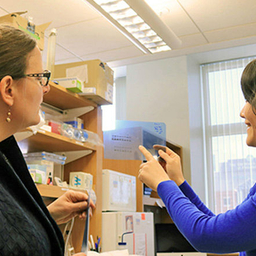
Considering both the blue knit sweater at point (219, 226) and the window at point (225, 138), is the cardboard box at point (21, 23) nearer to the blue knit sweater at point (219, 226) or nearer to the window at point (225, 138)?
the blue knit sweater at point (219, 226)

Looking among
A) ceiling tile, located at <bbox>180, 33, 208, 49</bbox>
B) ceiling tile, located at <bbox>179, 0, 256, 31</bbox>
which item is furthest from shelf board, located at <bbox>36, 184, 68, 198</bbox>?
ceiling tile, located at <bbox>180, 33, 208, 49</bbox>

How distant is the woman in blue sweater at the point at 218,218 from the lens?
94 cm

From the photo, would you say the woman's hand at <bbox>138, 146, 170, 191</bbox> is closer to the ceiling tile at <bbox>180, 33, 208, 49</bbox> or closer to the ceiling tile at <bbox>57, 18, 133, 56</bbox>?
the ceiling tile at <bbox>57, 18, 133, 56</bbox>

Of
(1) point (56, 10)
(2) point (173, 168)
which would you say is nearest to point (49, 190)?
(2) point (173, 168)

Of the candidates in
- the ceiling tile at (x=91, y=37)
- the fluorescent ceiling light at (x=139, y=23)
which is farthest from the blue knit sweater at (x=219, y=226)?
the ceiling tile at (x=91, y=37)

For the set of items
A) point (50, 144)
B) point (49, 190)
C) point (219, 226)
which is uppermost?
point (50, 144)

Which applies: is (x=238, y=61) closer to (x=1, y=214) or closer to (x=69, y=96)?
(x=69, y=96)

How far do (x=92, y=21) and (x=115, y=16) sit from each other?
68 cm

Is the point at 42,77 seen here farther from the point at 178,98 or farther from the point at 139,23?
the point at 178,98

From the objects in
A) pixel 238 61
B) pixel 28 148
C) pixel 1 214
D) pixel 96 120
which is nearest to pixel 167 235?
pixel 96 120

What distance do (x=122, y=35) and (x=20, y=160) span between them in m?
3.08

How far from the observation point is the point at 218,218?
0.99m

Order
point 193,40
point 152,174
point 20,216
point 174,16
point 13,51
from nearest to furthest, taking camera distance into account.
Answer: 1. point 20,216
2. point 13,51
3. point 152,174
4. point 174,16
5. point 193,40

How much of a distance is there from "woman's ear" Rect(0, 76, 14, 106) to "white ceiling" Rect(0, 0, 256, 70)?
2504 mm
